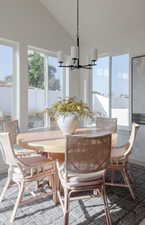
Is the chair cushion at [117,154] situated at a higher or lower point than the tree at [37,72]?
lower

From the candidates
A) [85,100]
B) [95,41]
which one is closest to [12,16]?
[95,41]

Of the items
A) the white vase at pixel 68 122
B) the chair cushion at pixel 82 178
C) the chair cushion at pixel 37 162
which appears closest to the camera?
the chair cushion at pixel 82 178

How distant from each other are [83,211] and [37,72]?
113 inches

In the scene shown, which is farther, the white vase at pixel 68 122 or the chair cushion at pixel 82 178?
the white vase at pixel 68 122

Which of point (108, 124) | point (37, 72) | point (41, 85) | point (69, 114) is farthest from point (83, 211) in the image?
point (37, 72)

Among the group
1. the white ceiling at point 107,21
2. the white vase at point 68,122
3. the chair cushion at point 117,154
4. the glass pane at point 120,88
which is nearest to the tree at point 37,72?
the white ceiling at point 107,21

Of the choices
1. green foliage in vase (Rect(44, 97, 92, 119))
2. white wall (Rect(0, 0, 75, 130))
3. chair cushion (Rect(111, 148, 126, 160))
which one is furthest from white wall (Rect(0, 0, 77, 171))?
chair cushion (Rect(111, 148, 126, 160))

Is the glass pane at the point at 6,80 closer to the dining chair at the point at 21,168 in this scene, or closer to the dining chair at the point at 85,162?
the dining chair at the point at 21,168

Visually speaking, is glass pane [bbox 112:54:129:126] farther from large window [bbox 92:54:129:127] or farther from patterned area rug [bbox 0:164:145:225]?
patterned area rug [bbox 0:164:145:225]

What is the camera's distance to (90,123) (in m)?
4.65

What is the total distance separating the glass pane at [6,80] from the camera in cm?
351

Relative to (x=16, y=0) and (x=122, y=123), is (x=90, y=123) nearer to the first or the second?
(x=122, y=123)

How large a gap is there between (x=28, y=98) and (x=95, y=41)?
2.00 meters

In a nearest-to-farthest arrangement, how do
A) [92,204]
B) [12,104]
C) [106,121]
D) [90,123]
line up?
[92,204]
[106,121]
[12,104]
[90,123]
